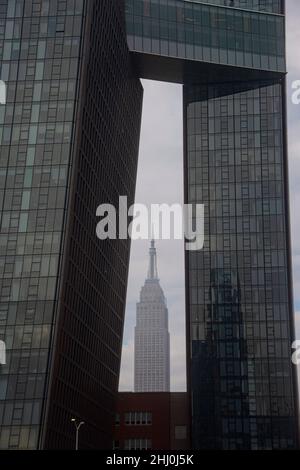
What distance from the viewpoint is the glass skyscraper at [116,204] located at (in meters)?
102

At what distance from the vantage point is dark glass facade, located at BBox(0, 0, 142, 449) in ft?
321

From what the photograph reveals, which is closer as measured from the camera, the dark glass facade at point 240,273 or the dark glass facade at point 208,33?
the dark glass facade at point 240,273

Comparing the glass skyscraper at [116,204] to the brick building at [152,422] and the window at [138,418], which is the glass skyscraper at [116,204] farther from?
the window at [138,418]

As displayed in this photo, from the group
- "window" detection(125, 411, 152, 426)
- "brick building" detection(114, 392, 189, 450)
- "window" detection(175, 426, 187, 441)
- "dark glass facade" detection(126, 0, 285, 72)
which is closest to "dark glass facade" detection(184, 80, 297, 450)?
"dark glass facade" detection(126, 0, 285, 72)

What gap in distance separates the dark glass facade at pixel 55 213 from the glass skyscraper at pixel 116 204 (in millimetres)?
229

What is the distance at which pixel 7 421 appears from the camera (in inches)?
3716

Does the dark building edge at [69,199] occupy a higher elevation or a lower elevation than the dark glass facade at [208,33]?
lower

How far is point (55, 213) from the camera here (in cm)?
10438

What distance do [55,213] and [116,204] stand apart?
3268 centimetres

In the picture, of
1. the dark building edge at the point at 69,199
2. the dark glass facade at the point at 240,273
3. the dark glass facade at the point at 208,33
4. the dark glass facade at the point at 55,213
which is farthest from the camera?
the dark glass facade at the point at 208,33

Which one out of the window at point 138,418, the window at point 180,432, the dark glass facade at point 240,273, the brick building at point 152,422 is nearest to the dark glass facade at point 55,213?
the dark glass facade at point 240,273
